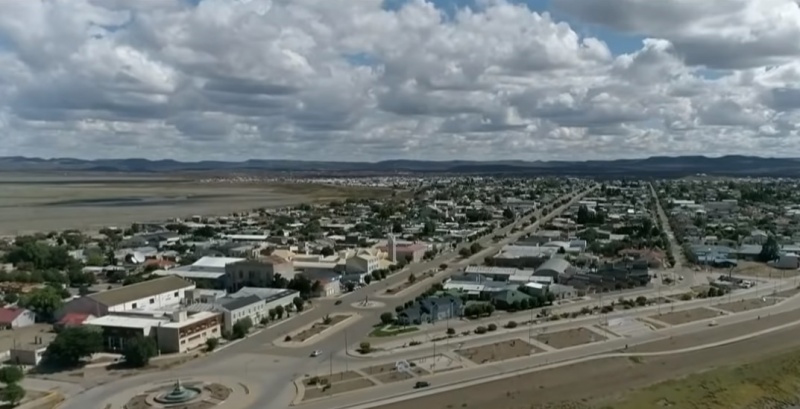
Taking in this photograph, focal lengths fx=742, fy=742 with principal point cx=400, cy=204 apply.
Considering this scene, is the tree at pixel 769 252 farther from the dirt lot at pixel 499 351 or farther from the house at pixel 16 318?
the house at pixel 16 318

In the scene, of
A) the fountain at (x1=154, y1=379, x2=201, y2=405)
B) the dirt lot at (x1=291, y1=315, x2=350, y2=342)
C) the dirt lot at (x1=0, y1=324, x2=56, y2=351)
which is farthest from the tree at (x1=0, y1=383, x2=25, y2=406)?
the dirt lot at (x1=291, y1=315, x2=350, y2=342)

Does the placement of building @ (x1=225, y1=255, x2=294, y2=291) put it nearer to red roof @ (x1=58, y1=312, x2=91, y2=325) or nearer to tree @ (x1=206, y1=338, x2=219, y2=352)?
red roof @ (x1=58, y1=312, x2=91, y2=325)

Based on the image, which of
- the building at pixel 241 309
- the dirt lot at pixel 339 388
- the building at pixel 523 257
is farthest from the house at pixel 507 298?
the dirt lot at pixel 339 388

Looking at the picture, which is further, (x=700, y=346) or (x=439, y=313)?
(x=439, y=313)

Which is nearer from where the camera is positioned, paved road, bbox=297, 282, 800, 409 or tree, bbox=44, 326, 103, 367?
paved road, bbox=297, 282, 800, 409

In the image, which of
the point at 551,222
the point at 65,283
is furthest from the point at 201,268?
the point at 551,222

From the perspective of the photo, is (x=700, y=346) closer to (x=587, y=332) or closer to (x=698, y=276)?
(x=587, y=332)
